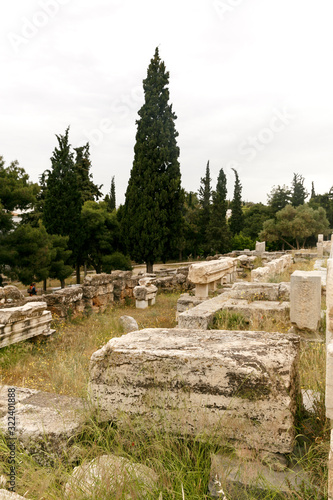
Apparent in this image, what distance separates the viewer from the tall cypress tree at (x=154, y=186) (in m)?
20.5

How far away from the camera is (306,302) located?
185 inches

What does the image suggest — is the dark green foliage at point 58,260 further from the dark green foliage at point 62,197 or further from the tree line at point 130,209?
the dark green foliage at point 62,197

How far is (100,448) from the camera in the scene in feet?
6.28

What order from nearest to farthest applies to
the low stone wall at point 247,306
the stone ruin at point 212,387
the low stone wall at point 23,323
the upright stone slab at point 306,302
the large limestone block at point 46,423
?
the stone ruin at point 212,387
the large limestone block at point 46,423
the upright stone slab at point 306,302
the low stone wall at point 247,306
the low stone wall at point 23,323

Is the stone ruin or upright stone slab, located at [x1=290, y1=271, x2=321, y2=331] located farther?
upright stone slab, located at [x1=290, y1=271, x2=321, y2=331]

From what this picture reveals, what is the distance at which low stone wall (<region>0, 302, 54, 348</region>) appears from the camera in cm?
566

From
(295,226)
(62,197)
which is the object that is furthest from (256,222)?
(62,197)

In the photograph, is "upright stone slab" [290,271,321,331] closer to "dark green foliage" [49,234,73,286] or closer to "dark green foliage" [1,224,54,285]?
"dark green foliage" [1,224,54,285]

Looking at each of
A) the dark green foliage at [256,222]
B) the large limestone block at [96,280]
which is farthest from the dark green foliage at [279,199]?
the large limestone block at [96,280]

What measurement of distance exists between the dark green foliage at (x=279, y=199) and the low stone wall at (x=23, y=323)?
3576cm

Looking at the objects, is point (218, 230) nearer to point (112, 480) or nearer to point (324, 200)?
point (324, 200)

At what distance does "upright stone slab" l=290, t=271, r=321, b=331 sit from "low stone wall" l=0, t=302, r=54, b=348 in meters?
4.42

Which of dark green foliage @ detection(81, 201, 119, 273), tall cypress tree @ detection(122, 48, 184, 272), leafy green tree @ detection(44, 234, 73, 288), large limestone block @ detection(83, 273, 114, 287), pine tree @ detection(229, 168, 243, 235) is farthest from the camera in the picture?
pine tree @ detection(229, 168, 243, 235)

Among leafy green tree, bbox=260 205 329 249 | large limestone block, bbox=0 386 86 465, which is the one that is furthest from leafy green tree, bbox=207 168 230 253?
large limestone block, bbox=0 386 86 465
